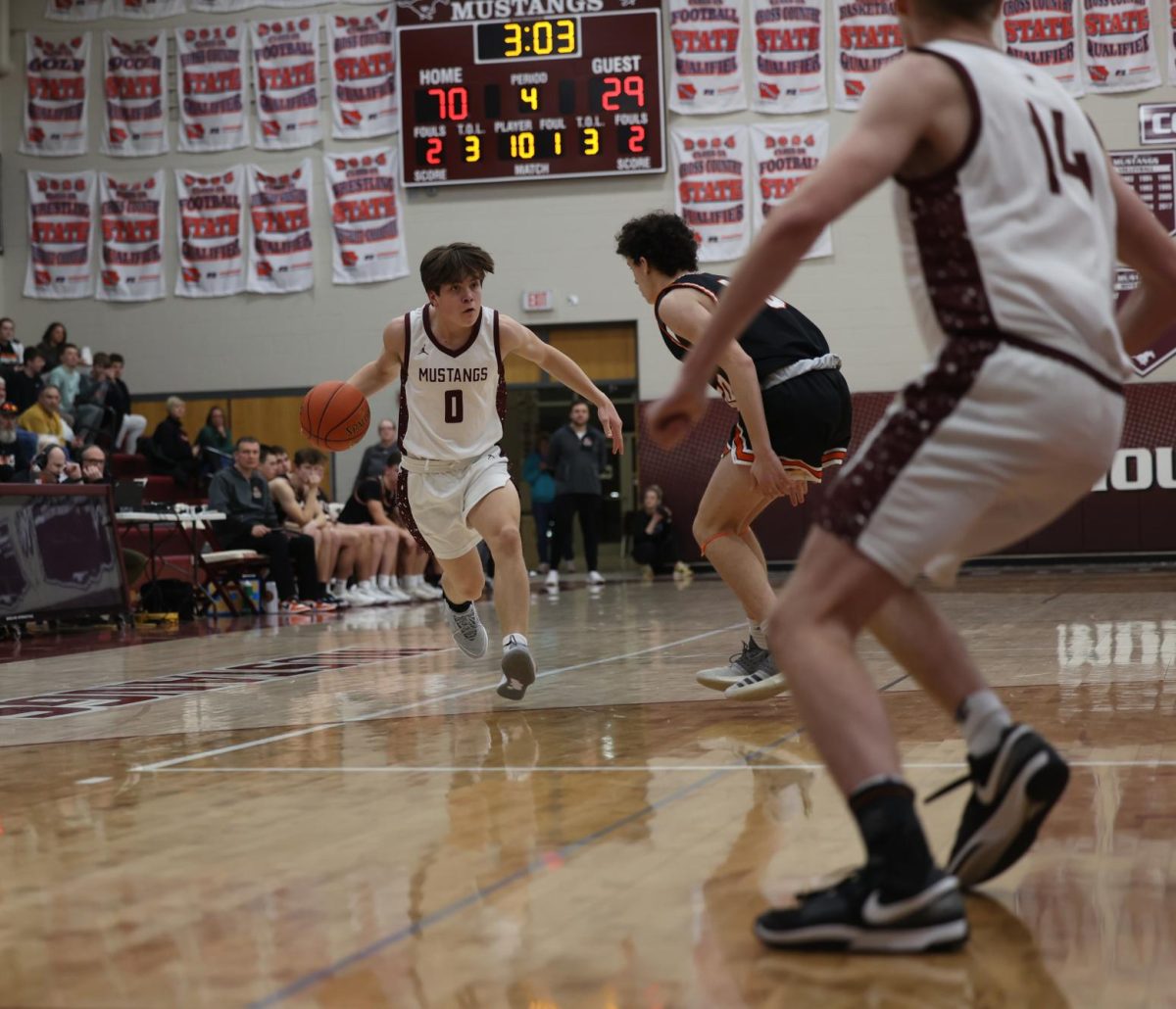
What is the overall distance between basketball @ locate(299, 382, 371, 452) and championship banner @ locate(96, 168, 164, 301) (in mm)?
13154

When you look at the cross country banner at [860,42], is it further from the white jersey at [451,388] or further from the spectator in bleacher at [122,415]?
the white jersey at [451,388]

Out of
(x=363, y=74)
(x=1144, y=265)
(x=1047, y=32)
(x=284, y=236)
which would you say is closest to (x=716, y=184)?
(x=1047, y=32)

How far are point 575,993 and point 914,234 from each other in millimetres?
1218

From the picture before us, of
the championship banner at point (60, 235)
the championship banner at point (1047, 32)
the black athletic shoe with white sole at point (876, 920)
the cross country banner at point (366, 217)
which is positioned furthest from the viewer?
the championship banner at point (60, 235)

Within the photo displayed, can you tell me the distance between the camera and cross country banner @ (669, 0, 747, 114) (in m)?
17.4

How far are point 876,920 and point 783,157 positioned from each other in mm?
16080

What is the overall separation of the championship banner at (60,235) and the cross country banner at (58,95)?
39 centimetres

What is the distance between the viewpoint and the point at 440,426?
18.9ft

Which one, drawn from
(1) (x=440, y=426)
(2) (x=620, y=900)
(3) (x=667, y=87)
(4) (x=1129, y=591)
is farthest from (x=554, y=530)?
(2) (x=620, y=900)

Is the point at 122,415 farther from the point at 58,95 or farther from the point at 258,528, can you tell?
the point at 258,528

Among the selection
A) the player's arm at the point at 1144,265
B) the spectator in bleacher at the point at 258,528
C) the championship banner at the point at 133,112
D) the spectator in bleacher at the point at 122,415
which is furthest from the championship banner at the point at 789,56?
the player's arm at the point at 1144,265

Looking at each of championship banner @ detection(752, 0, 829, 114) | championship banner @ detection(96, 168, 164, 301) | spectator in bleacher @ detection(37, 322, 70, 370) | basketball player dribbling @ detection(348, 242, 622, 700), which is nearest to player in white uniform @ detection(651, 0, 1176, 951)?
basketball player dribbling @ detection(348, 242, 622, 700)

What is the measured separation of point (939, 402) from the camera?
2.20 m

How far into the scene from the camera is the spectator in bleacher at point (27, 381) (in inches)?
587
